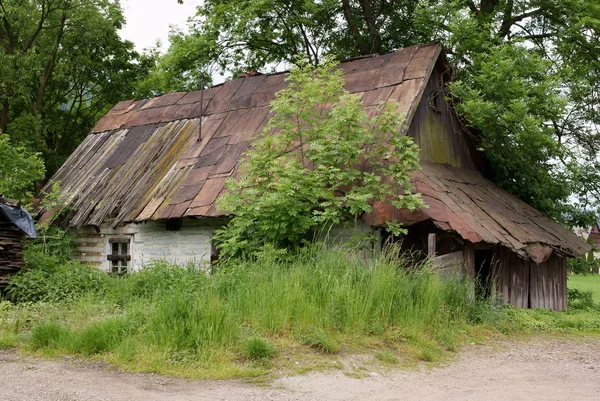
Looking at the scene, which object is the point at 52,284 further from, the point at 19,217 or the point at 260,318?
the point at 260,318

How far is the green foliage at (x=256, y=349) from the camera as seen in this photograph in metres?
7.11

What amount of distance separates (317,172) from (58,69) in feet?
61.9

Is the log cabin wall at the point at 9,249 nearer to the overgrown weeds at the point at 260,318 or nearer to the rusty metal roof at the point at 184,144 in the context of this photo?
the overgrown weeds at the point at 260,318

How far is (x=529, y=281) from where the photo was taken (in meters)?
13.5

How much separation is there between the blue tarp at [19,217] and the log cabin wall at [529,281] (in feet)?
28.1

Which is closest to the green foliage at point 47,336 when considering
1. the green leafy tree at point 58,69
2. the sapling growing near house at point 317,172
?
the sapling growing near house at point 317,172

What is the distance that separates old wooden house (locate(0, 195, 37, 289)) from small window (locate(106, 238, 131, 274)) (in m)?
3.19

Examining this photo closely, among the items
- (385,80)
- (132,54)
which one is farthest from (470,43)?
(132,54)

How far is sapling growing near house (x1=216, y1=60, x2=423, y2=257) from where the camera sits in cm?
1109

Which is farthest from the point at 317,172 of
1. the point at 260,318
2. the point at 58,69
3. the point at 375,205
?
A: the point at 58,69

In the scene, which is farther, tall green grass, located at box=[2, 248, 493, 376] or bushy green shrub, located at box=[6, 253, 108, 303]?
bushy green shrub, located at box=[6, 253, 108, 303]

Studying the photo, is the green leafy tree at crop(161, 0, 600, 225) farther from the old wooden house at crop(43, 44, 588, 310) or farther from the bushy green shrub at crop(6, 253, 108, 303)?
the bushy green shrub at crop(6, 253, 108, 303)

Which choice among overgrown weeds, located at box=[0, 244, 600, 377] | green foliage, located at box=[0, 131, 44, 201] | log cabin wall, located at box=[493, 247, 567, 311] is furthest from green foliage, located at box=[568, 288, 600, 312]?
green foliage, located at box=[0, 131, 44, 201]

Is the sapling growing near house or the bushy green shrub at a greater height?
the sapling growing near house
